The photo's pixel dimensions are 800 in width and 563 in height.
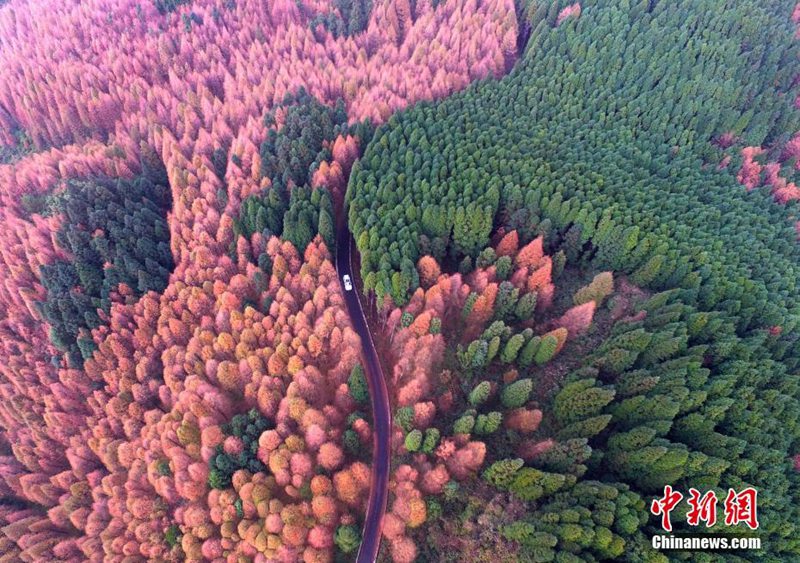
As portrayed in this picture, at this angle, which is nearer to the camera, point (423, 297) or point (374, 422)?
point (374, 422)

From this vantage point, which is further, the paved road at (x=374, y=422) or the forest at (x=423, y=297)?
the paved road at (x=374, y=422)

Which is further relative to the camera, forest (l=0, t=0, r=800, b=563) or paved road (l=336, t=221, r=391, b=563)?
paved road (l=336, t=221, r=391, b=563)

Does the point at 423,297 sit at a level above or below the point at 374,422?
above

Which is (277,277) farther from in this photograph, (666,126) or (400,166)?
(666,126)
